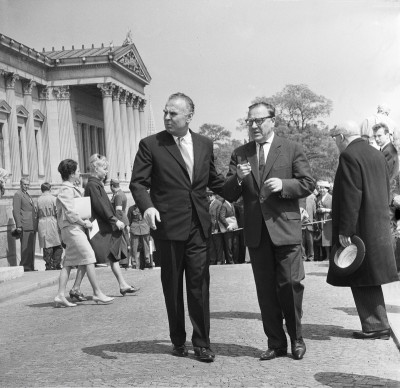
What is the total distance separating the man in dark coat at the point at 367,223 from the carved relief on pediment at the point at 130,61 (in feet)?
139

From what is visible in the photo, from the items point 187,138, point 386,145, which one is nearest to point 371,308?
point 187,138

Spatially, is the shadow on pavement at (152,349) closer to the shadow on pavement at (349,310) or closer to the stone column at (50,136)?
the shadow on pavement at (349,310)

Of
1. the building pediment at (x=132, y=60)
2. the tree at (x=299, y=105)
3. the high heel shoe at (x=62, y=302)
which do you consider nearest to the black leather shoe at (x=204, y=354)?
the high heel shoe at (x=62, y=302)

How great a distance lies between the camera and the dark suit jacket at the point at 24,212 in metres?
19.1

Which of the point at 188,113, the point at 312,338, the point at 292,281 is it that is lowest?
the point at 312,338

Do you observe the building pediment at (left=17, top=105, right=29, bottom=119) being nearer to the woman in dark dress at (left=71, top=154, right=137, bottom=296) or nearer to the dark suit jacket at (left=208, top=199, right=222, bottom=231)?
the dark suit jacket at (left=208, top=199, right=222, bottom=231)

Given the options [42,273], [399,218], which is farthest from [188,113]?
[42,273]

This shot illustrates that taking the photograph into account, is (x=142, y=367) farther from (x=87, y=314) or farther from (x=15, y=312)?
(x=15, y=312)

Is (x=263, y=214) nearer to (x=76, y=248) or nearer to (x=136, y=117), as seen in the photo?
(x=76, y=248)

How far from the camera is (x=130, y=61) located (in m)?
50.7

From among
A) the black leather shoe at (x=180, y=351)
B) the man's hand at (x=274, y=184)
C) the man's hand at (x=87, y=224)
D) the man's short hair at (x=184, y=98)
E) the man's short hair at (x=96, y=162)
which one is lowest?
the black leather shoe at (x=180, y=351)

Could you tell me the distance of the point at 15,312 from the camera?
11.4 metres

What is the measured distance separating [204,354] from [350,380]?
4.52ft

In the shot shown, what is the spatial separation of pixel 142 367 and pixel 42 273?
10.7 meters
